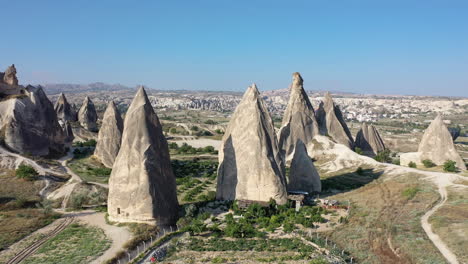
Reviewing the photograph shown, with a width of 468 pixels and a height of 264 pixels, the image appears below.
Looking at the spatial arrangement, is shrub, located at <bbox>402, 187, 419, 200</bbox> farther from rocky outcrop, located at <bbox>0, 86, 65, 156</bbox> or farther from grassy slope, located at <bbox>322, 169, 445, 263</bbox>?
rocky outcrop, located at <bbox>0, 86, 65, 156</bbox>

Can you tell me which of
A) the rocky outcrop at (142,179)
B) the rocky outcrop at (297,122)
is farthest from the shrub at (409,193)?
the rocky outcrop at (297,122)

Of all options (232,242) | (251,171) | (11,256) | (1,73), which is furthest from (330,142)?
(1,73)

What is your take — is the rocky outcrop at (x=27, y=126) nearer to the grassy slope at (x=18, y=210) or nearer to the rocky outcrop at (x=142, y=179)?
the grassy slope at (x=18, y=210)

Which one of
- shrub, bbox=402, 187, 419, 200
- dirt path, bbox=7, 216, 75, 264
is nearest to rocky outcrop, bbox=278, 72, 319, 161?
shrub, bbox=402, 187, 419, 200

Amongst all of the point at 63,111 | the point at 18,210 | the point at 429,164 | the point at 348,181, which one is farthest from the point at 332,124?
the point at 63,111

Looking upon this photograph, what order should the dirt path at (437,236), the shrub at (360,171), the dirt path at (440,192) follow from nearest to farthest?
the dirt path at (437,236)
the dirt path at (440,192)
the shrub at (360,171)

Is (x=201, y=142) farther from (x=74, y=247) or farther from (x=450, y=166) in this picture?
(x=74, y=247)
